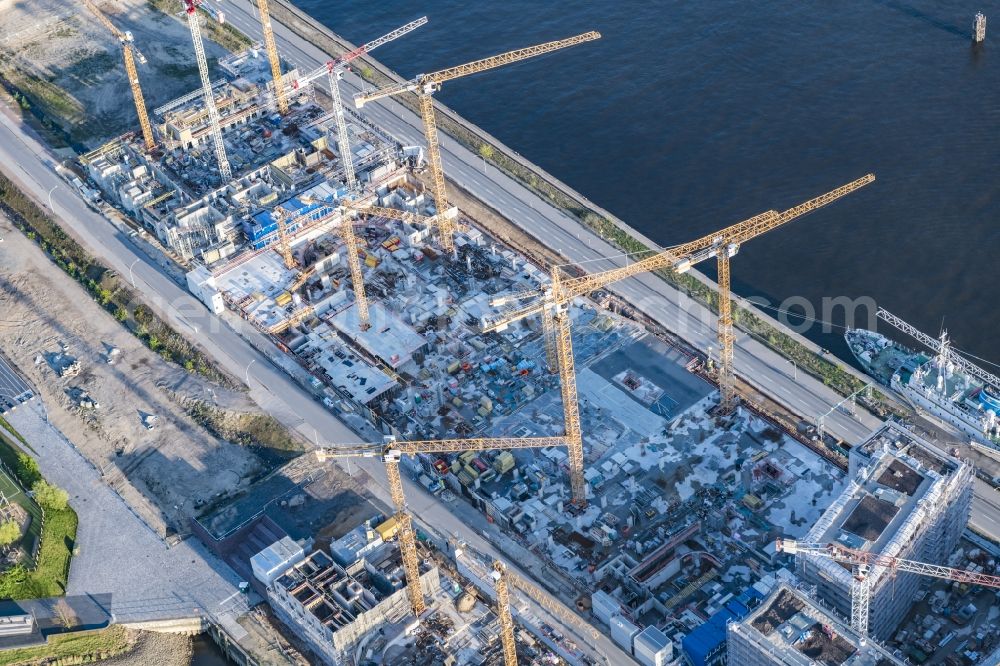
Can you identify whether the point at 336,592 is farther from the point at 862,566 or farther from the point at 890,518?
the point at 890,518

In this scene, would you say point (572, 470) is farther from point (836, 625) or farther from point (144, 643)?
point (144, 643)

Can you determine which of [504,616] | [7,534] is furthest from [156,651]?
[504,616]

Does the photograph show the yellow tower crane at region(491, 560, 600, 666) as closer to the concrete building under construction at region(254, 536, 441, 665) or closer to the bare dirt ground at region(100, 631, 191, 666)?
the concrete building under construction at region(254, 536, 441, 665)

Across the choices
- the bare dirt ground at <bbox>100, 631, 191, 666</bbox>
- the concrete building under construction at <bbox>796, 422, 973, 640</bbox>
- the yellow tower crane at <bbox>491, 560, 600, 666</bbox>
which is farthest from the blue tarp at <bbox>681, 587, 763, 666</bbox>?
the bare dirt ground at <bbox>100, 631, 191, 666</bbox>

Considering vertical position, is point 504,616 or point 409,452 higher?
point 409,452

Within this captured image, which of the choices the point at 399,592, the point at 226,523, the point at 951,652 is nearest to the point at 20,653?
the point at 226,523

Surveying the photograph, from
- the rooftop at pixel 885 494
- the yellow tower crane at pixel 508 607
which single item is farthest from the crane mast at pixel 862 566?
the yellow tower crane at pixel 508 607
